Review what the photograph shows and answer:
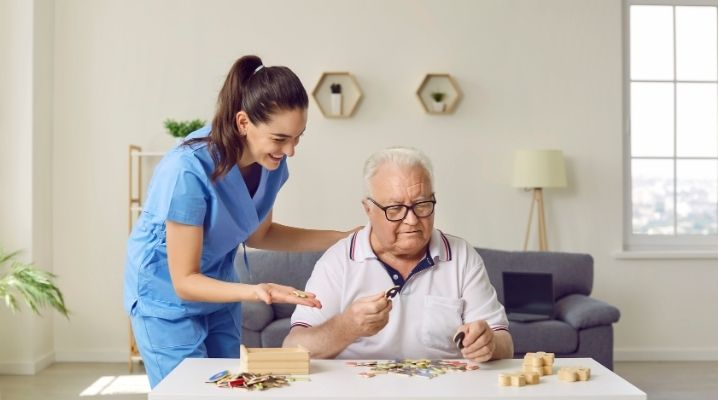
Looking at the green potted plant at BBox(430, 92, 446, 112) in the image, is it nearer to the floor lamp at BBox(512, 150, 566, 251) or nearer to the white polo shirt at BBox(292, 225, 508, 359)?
the floor lamp at BBox(512, 150, 566, 251)

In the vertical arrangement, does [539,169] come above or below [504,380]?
above

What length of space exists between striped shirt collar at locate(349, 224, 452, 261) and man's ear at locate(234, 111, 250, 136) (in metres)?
0.48

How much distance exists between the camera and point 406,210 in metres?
2.16

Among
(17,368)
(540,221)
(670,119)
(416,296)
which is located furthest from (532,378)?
(670,119)

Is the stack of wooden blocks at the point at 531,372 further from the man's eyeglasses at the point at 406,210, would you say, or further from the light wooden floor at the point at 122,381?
the light wooden floor at the point at 122,381

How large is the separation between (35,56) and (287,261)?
6.33ft

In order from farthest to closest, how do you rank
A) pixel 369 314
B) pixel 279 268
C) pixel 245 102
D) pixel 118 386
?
pixel 279 268 → pixel 118 386 → pixel 245 102 → pixel 369 314

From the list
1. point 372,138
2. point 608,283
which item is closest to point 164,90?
point 372,138

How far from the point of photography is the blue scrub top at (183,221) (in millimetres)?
1973

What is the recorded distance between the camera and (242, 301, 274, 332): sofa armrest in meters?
4.21

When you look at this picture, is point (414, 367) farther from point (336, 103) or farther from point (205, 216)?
point (336, 103)

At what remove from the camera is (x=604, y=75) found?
535cm

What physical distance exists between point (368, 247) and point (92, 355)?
3.52m

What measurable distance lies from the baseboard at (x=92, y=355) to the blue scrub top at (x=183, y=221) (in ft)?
10.9
